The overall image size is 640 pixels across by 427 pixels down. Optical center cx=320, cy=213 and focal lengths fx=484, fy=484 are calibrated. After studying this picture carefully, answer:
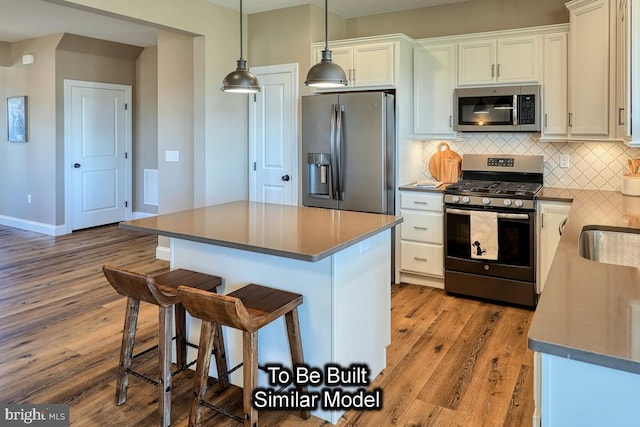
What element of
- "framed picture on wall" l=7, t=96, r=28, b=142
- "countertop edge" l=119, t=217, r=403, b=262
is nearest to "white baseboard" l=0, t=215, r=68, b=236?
"framed picture on wall" l=7, t=96, r=28, b=142

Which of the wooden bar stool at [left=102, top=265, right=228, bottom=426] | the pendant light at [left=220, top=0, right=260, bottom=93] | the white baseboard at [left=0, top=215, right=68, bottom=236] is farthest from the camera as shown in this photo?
the white baseboard at [left=0, top=215, right=68, bottom=236]

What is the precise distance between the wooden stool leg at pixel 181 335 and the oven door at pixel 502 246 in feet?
7.85

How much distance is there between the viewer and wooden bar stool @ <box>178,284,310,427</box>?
6.61 ft

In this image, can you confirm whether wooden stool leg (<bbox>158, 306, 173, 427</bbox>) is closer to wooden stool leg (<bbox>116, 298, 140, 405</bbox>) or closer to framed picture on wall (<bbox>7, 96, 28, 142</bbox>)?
wooden stool leg (<bbox>116, 298, 140, 405</bbox>)

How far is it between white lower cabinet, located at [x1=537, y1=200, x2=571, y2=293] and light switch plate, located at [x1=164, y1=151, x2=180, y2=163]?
3592mm

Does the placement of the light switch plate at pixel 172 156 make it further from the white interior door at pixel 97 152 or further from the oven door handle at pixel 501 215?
the oven door handle at pixel 501 215

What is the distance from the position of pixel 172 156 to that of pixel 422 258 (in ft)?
9.42

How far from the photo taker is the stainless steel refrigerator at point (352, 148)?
429cm

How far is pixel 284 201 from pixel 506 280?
226cm

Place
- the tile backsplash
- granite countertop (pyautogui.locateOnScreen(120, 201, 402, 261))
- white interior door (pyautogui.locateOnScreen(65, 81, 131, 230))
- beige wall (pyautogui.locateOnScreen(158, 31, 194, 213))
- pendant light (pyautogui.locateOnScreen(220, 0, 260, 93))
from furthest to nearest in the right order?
white interior door (pyautogui.locateOnScreen(65, 81, 131, 230)) < beige wall (pyautogui.locateOnScreen(158, 31, 194, 213)) < the tile backsplash < pendant light (pyautogui.locateOnScreen(220, 0, 260, 93)) < granite countertop (pyautogui.locateOnScreen(120, 201, 402, 261))

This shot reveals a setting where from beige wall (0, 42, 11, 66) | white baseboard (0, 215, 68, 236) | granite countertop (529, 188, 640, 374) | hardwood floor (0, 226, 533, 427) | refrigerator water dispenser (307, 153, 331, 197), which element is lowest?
hardwood floor (0, 226, 533, 427)

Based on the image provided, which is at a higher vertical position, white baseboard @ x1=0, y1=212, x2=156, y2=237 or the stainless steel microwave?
the stainless steel microwave

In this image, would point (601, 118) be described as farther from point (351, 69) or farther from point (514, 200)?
point (351, 69)

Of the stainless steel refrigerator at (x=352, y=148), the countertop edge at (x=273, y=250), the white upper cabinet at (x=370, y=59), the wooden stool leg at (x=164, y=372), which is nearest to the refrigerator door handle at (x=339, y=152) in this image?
the stainless steel refrigerator at (x=352, y=148)
